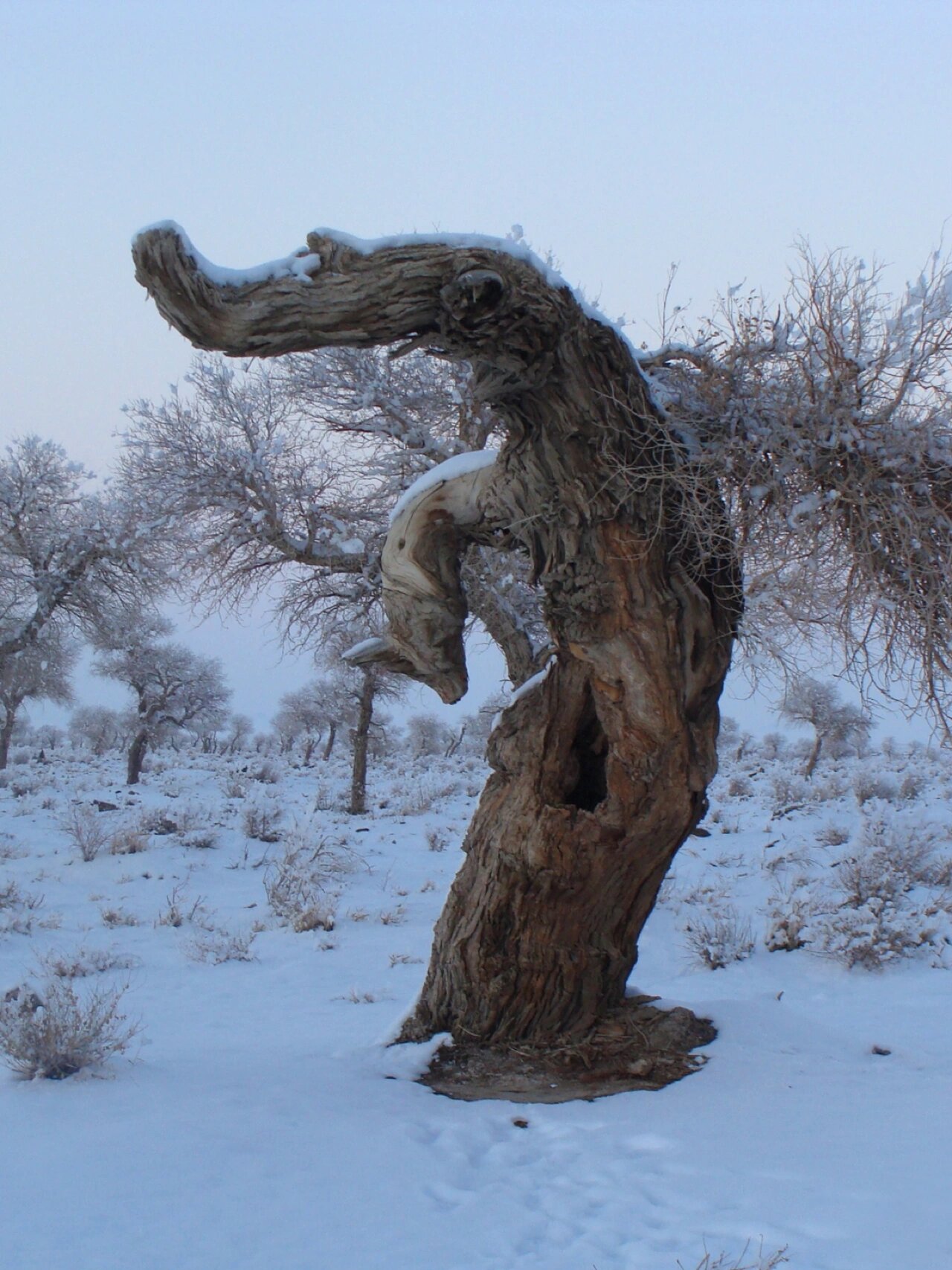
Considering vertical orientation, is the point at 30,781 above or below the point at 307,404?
below

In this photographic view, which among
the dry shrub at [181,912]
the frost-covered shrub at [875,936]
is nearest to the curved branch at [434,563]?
the frost-covered shrub at [875,936]

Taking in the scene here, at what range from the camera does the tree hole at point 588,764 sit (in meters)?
5.20

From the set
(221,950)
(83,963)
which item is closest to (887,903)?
(221,950)

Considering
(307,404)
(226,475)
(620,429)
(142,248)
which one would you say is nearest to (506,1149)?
(620,429)

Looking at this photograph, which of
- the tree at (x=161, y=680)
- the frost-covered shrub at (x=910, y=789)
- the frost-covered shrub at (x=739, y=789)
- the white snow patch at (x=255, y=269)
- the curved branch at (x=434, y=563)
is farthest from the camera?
the tree at (x=161, y=680)

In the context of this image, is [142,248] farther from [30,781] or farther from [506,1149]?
[30,781]

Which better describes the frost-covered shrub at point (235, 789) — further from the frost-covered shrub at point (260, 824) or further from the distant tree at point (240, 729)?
the distant tree at point (240, 729)

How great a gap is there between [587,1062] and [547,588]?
265 centimetres

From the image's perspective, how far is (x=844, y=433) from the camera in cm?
394

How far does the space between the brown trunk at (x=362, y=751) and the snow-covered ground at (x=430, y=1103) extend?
19.6ft

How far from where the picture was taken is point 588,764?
5.35 metres

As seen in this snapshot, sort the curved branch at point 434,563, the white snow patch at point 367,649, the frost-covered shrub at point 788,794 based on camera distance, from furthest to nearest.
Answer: the frost-covered shrub at point 788,794 < the white snow patch at point 367,649 < the curved branch at point 434,563

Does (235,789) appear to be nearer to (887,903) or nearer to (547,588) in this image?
(887,903)

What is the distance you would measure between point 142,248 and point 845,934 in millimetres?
7630
